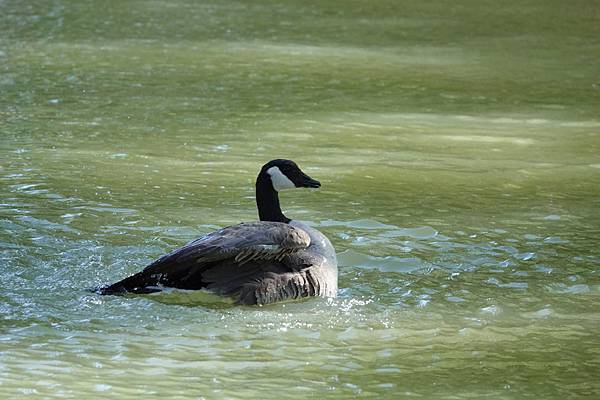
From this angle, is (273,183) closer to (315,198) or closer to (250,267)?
(250,267)

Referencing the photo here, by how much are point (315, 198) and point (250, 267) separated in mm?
2847

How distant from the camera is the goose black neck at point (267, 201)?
27.5 feet

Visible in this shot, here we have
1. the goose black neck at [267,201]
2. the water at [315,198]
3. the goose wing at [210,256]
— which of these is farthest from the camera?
the goose black neck at [267,201]

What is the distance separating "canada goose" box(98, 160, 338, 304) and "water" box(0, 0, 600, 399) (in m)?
0.12

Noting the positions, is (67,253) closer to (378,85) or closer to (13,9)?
(378,85)

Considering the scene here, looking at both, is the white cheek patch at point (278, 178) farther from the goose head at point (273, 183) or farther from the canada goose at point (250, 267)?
the canada goose at point (250, 267)

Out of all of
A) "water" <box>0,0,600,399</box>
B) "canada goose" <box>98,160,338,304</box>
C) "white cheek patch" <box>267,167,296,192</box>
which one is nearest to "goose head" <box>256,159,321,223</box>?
"white cheek patch" <box>267,167,296,192</box>

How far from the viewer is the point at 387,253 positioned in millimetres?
8766

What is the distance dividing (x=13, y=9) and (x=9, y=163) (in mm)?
10201

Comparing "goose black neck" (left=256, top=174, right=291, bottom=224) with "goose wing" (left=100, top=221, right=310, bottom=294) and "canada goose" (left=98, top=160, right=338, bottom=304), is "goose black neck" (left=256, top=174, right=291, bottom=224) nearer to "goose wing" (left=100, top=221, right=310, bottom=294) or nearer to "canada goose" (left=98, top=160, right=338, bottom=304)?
"canada goose" (left=98, top=160, right=338, bottom=304)

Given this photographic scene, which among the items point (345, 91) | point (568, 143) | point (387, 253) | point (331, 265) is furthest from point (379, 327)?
point (345, 91)

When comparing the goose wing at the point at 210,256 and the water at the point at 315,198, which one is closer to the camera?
the water at the point at 315,198

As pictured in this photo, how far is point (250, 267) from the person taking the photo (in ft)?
24.9

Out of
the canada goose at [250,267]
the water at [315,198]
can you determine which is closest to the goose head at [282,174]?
the canada goose at [250,267]
